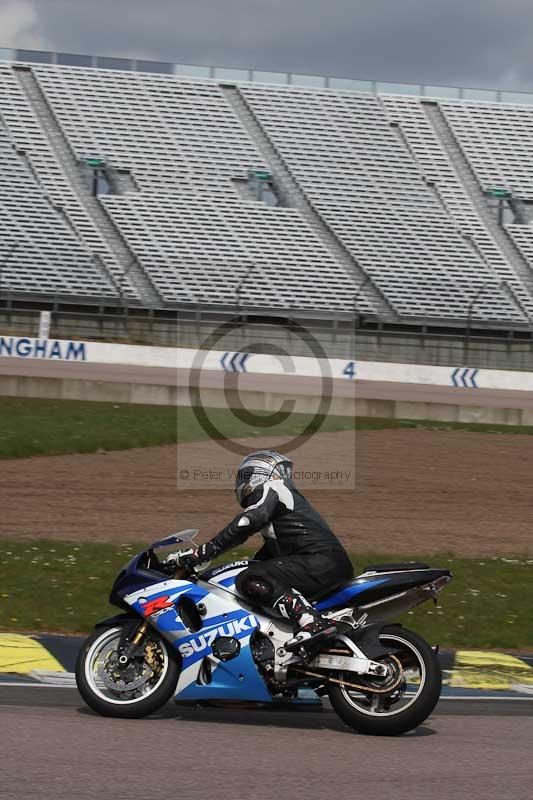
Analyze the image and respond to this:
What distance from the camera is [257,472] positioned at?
6.69m

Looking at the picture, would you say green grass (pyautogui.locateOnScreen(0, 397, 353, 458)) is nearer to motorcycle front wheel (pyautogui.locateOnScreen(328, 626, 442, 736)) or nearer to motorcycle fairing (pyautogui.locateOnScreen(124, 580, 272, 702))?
motorcycle fairing (pyautogui.locateOnScreen(124, 580, 272, 702))

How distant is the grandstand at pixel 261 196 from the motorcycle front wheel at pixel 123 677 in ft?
97.0

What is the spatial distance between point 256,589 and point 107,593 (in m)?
3.57

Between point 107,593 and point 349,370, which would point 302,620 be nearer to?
point 107,593

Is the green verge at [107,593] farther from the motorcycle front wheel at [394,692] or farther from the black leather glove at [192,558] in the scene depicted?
the motorcycle front wheel at [394,692]

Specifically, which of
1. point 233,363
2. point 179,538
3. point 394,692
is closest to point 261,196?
point 233,363

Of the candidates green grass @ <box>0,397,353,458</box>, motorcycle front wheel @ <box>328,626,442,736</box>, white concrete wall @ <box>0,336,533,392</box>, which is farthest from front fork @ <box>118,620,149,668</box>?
white concrete wall @ <box>0,336,533,392</box>

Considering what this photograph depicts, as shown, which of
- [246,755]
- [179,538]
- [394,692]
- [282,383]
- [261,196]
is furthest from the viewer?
[261,196]

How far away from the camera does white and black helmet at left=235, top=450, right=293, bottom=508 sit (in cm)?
666

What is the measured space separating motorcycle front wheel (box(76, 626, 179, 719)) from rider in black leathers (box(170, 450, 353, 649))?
0.56 m

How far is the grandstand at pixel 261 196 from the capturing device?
→ 38.4m

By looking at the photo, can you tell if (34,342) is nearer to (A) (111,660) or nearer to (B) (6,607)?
(B) (6,607)

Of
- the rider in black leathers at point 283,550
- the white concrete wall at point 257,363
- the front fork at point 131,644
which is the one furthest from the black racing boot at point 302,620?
the white concrete wall at point 257,363

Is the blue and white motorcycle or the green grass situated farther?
the green grass
